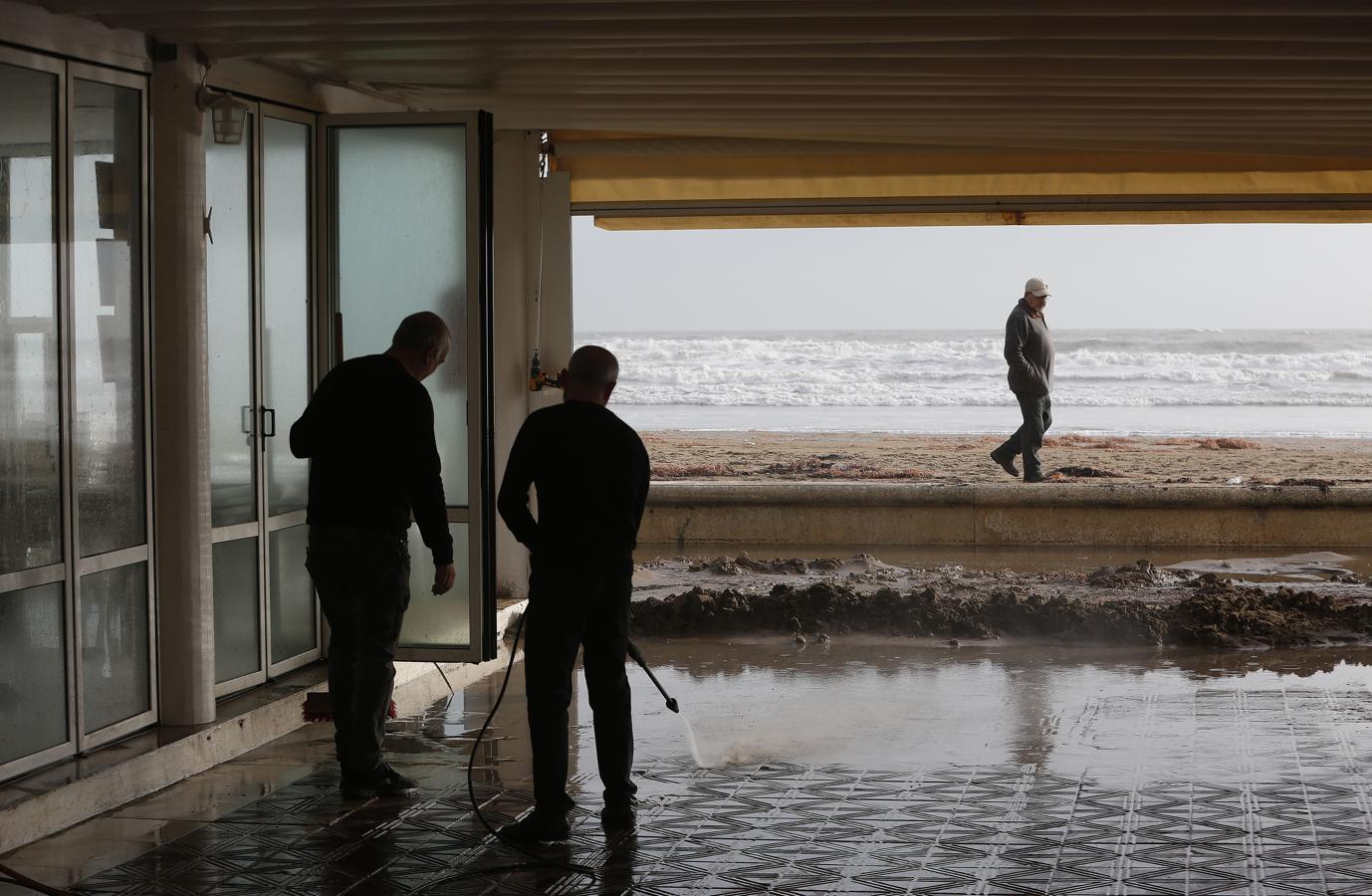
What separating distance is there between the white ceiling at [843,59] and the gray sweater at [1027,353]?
183 inches

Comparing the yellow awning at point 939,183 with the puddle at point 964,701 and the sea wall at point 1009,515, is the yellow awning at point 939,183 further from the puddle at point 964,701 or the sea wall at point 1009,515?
the puddle at point 964,701

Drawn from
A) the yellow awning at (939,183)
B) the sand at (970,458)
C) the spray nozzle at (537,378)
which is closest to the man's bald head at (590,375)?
the spray nozzle at (537,378)

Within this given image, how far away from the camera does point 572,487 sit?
4.61 metres

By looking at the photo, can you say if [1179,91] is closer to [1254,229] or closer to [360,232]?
[360,232]

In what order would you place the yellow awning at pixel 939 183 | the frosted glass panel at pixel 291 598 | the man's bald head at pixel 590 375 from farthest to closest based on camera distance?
the yellow awning at pixel 939 183, the frosted glass panel at pixel 291 598, the man's bald head at pixel 590 375

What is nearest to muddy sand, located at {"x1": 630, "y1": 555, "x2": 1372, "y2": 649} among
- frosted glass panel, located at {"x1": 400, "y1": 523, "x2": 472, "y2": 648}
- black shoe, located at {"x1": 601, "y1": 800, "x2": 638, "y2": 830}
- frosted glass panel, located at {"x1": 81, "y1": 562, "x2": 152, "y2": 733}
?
frosted glass panel, located at {"x1": 400, "y1": 523, "x2": 472, "y2": 648}

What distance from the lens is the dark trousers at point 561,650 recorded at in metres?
4.61

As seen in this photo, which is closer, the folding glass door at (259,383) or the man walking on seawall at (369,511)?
the man walking on seawall at (369,511)

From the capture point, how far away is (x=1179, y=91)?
6.47 meters

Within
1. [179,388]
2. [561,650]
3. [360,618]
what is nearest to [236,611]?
[179,388]

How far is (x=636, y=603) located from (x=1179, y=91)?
4.11m

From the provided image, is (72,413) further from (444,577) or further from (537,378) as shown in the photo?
(537,378)

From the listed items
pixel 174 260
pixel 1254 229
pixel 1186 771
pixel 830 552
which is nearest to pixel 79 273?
pixel 174 260

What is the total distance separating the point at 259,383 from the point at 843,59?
275cm
